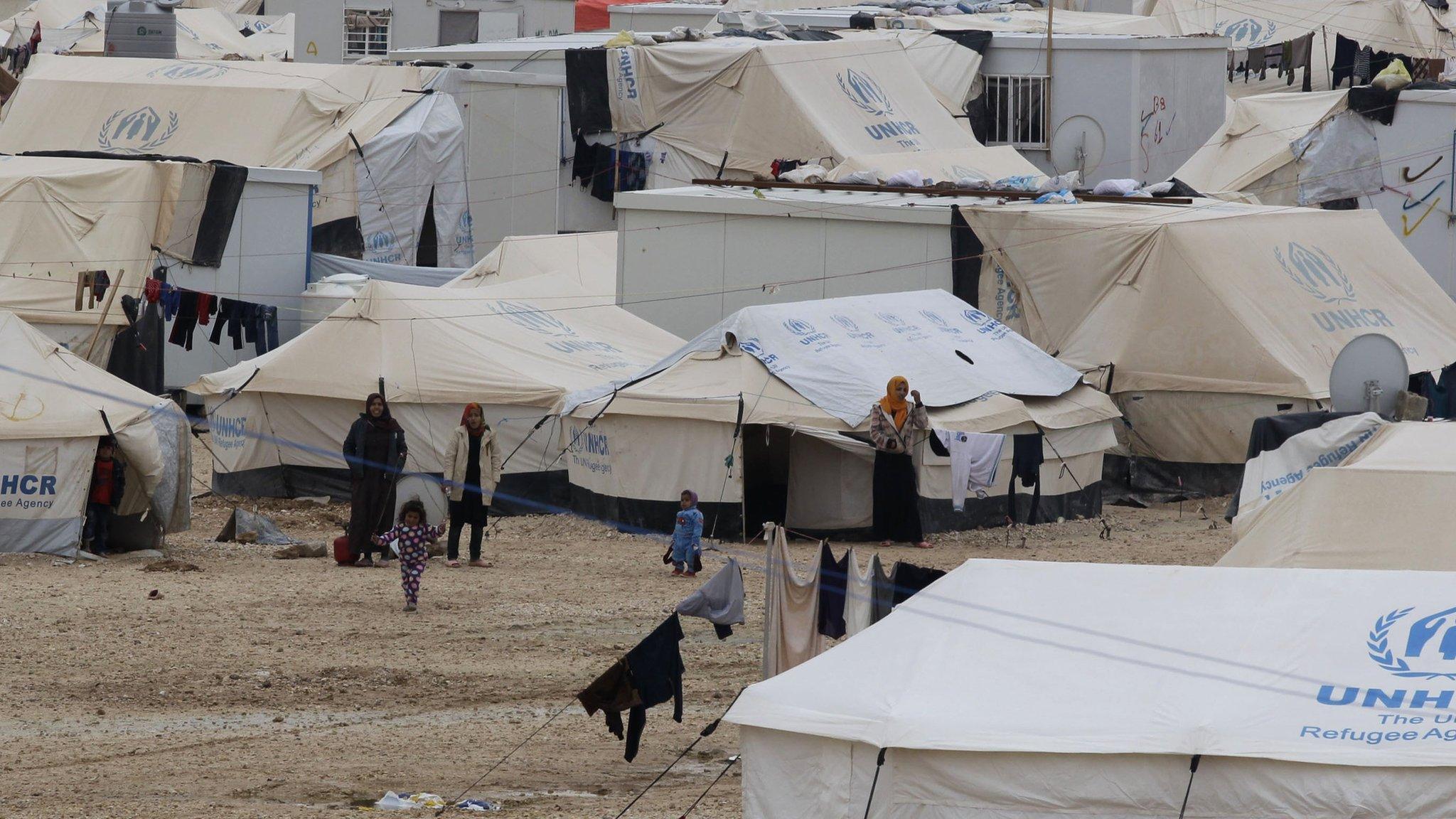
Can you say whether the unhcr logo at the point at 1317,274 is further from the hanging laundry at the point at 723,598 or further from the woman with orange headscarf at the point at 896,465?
the hanging laundry at the point at 723,598

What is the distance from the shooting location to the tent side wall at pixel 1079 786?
827 cm

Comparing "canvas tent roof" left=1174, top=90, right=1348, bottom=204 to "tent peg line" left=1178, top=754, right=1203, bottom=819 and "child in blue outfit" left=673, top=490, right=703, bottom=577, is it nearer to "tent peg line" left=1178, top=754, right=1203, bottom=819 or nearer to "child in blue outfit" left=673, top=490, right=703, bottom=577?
"child in blue outfit" left=673, top=490, right=703, bottom=577

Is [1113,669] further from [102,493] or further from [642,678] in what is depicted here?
[102,493]

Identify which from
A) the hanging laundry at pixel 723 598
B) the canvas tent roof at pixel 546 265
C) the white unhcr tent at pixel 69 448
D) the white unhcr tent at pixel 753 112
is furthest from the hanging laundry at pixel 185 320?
the hanging laundry at pixel 723 598

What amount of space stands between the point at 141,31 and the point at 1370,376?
22.8 meters

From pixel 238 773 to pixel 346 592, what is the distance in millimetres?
4711

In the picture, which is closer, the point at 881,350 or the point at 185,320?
the point at 881,350

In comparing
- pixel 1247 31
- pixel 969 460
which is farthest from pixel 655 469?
pixel 1247 31

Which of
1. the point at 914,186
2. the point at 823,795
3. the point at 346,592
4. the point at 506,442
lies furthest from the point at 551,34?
the point at 823,795

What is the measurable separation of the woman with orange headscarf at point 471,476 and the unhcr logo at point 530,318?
193 inches

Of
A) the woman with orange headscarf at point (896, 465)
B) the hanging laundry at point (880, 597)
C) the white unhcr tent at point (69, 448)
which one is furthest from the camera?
the woman with orange headscarf at point (896, 465)

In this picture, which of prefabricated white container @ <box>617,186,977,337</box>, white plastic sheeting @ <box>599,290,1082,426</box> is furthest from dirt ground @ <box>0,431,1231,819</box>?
prefabricated white container @ <box>617,186,977,337</box>

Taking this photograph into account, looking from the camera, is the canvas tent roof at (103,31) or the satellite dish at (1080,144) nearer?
the satellite dish at (1080,144)

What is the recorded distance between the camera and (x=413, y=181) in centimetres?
2916
